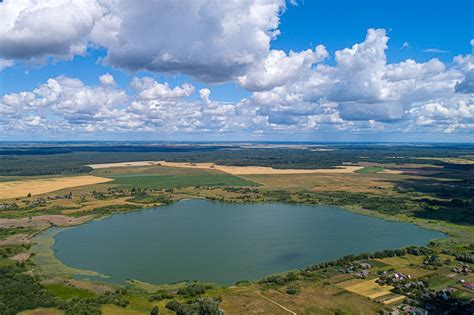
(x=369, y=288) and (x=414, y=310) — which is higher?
(x=414, y=310)

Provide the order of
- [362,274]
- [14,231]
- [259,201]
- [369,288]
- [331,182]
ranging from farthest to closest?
[331,182] < [259,201] < [14,231] < [362,274] < [369,288]

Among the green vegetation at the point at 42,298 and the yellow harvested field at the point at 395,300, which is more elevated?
the green vegetation at the point at 42,298

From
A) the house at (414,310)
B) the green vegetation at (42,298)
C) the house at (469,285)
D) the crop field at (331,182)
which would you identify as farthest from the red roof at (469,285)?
the crop field at (331,182)

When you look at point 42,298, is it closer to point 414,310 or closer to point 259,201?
point 414,310

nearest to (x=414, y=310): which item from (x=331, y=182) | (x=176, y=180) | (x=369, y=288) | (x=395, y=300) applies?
(x=395, y=300)

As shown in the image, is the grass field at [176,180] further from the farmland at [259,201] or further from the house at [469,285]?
the house at [469,285]
